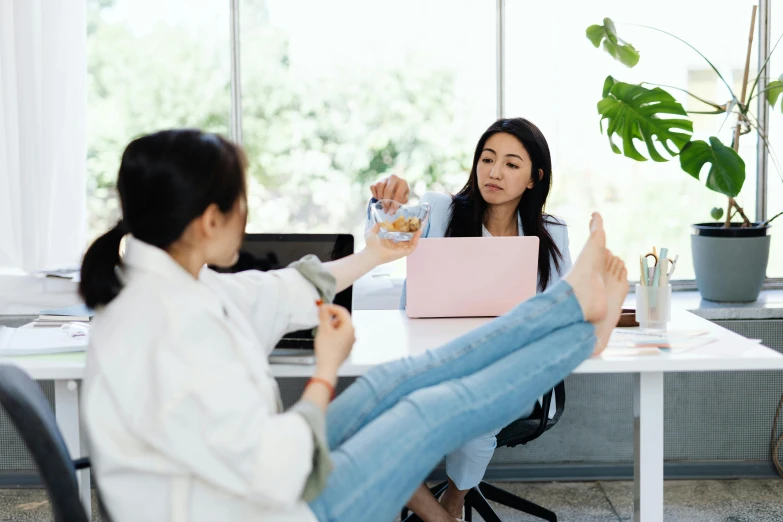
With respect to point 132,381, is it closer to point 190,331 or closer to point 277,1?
point 190,331

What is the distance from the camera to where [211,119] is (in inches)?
134

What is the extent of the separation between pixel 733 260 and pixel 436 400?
1876 mm

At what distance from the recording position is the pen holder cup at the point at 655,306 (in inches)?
84.9

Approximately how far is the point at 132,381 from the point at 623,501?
6.93 ft

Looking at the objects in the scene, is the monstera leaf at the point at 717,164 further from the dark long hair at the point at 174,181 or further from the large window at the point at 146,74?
the dark long hair at the point at 174,181

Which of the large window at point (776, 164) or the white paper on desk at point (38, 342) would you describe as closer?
the white paper on desk at point (38, 342)

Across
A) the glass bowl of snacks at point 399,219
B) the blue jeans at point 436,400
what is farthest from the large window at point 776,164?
the blue jeans at point 436,400

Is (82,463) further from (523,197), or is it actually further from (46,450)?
(523,197)

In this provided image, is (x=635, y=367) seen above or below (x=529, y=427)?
above

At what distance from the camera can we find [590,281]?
1823mm

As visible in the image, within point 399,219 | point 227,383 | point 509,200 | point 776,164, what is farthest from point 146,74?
point 776,164

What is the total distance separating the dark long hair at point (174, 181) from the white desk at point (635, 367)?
48 cm

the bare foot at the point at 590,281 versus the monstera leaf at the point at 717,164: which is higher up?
the monstera leaf at the point at 717,164

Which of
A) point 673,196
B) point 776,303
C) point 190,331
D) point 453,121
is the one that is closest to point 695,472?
point 776,303
